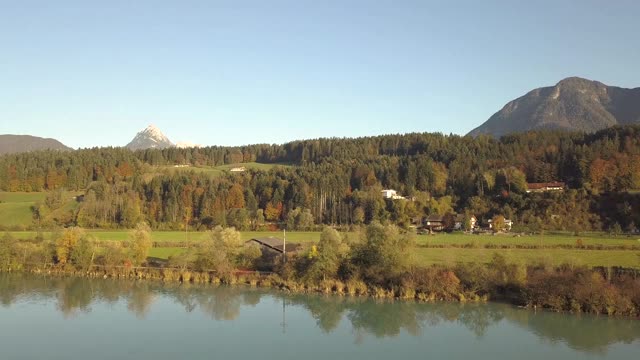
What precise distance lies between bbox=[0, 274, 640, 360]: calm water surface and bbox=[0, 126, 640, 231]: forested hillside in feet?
135

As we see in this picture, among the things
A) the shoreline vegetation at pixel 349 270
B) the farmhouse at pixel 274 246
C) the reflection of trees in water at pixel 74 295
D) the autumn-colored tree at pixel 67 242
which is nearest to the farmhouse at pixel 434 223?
the shoreline vegetation at pixel 349 270

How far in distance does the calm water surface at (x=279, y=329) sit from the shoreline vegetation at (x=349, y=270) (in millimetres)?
1340

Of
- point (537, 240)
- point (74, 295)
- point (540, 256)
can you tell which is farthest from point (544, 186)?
point (74, 295)

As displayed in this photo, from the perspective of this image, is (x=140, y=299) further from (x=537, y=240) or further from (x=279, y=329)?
(x=537, y=240)

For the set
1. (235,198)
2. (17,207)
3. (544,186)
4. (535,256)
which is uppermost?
(544,186)

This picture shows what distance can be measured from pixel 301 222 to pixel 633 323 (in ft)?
175

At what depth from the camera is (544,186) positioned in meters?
81.6

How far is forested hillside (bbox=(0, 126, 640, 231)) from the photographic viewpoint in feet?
239

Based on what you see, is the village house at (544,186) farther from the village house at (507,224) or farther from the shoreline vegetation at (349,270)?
the shoreline vegetation at (349,270)

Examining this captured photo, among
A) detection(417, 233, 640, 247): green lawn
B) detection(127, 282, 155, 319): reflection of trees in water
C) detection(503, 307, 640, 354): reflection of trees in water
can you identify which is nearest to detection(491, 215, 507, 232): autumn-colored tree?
detection(417, 233, 640, 247): green lawn

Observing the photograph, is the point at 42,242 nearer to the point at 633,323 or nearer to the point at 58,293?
the point at 58,293

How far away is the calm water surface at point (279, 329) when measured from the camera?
79.6 ft

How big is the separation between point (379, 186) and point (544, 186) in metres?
25.6

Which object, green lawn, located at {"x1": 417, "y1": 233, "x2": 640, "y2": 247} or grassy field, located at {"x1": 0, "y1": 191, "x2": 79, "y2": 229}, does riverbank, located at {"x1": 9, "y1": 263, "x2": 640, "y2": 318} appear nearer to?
green lawn, located at {"x1": 417, "y1": 233, "x2": 640, "y2": 247}
